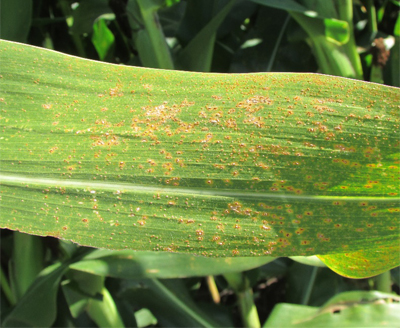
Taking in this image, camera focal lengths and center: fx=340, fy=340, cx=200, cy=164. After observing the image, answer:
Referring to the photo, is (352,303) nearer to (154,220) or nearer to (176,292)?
(176,292)

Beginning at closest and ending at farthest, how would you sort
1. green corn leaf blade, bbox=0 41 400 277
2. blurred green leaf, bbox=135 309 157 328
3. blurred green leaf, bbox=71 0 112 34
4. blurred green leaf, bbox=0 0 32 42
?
green corn leaf blade, bbox=0 41 400 277, blurred green leaf, bbox=0 0 32 42, blurred green leaf, bbox=71 0 112 34, blurred green leaf, bbox=135 309 157 328

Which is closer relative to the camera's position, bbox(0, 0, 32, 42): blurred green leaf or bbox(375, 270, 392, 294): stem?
bbox(0, 0, 32, 42): blurred green leaf

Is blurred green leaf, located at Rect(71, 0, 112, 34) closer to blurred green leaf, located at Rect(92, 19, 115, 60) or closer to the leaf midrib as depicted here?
blurred green leaf, located at Rect(92, 19, 115, 60)

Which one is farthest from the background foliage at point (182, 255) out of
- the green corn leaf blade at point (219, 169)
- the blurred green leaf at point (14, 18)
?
the green corn leaf blade at point (219, 169)

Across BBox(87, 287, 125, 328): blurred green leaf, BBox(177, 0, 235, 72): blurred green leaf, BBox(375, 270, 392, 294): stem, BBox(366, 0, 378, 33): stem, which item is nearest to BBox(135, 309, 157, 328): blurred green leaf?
BBox(87, 287, 125, 328): blurred green leaf

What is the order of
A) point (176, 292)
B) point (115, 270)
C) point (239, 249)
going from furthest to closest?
1. point (176, 292)
2. point (115, 270)
3. point (239, 249)

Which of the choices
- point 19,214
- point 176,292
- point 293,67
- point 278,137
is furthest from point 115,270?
point 293,67

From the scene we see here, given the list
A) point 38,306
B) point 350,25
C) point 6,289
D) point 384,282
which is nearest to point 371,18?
point 350,25
